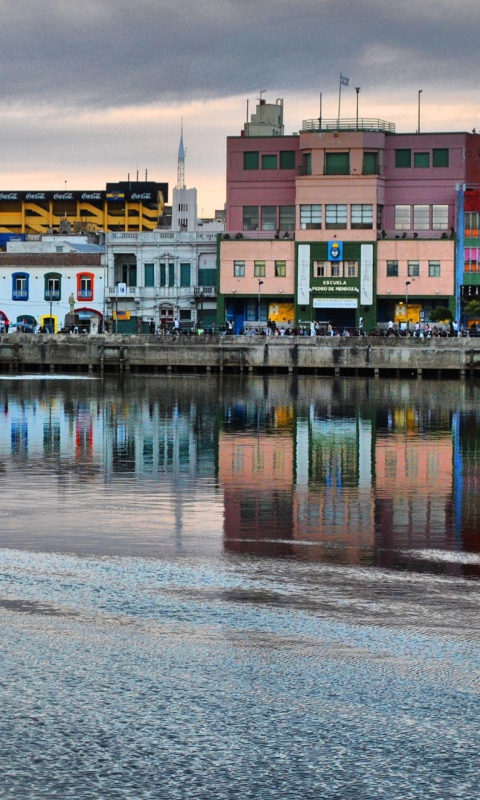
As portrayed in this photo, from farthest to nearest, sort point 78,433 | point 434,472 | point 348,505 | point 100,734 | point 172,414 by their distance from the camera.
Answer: point 172,414, point 78,433, point 434,472, point 348,505, point 100,734

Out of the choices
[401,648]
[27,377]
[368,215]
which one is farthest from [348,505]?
[368,215]

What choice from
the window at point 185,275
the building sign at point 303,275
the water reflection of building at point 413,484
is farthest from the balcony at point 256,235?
the water reflection of building at point 413,484

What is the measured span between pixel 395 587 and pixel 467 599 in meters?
1.15

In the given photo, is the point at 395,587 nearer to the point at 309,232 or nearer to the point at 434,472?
the point at 434,472

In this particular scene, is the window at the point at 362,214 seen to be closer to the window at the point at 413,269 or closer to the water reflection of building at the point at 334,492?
the window at the point at 413,269

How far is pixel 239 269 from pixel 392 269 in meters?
13.2

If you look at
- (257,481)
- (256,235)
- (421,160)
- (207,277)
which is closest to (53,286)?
(207,277)

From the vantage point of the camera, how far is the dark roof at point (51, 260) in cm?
11700

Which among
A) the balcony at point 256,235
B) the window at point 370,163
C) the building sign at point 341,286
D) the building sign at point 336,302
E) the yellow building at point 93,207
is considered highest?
the yellow building at point 93,207

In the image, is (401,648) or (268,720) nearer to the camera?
(268,720)

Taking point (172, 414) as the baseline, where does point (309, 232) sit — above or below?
above

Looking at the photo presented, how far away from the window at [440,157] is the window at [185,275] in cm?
2407

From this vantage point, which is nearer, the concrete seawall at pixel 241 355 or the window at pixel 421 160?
the concrete seawall at pixel 241 355

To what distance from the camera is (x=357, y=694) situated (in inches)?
496
